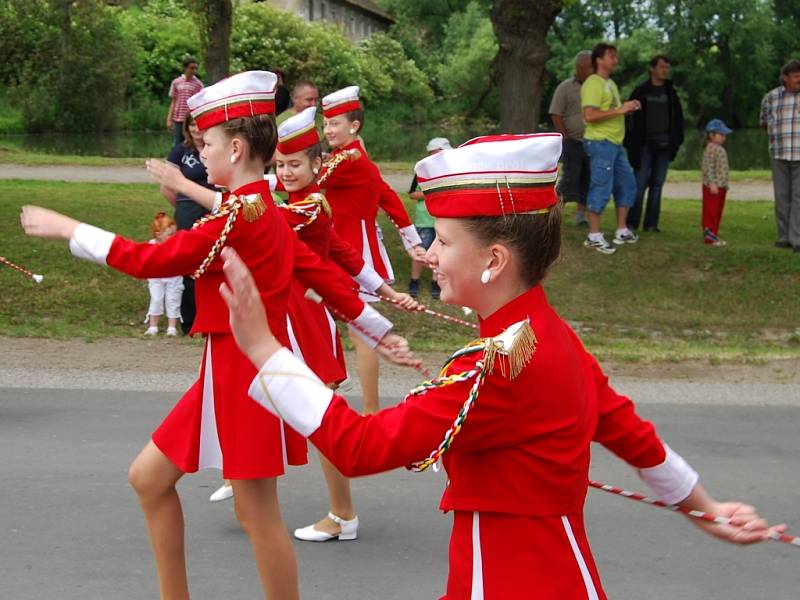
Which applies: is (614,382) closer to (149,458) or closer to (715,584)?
(715,584)

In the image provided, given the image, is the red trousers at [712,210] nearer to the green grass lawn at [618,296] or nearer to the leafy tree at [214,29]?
the green grass lawn at [618,296]

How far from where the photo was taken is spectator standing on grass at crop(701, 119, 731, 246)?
14742mm

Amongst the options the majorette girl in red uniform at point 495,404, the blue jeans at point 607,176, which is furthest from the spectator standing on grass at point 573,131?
the majorette girl in red uniform at point 495,404

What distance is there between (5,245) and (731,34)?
50.2m

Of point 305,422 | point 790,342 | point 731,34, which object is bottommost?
point 790,342

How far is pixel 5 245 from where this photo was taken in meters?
13.2

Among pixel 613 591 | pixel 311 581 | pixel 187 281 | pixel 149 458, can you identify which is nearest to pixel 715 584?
pixel 613 591

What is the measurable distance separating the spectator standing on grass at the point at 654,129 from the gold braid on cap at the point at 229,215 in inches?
425

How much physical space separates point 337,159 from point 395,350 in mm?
2852

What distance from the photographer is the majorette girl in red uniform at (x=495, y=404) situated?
2699 millimetres

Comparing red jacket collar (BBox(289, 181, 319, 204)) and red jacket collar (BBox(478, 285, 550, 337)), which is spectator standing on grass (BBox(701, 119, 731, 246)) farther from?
red jacket collar (BBox(478, 285, 550, 337))

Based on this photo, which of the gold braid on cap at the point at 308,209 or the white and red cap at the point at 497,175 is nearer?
the white and red cap at the point at 497,175

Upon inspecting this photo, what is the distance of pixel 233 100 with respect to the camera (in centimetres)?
423

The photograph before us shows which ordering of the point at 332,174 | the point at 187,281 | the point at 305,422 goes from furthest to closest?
the point at 187,281 < the point at 332,174 < the point at 305,422
